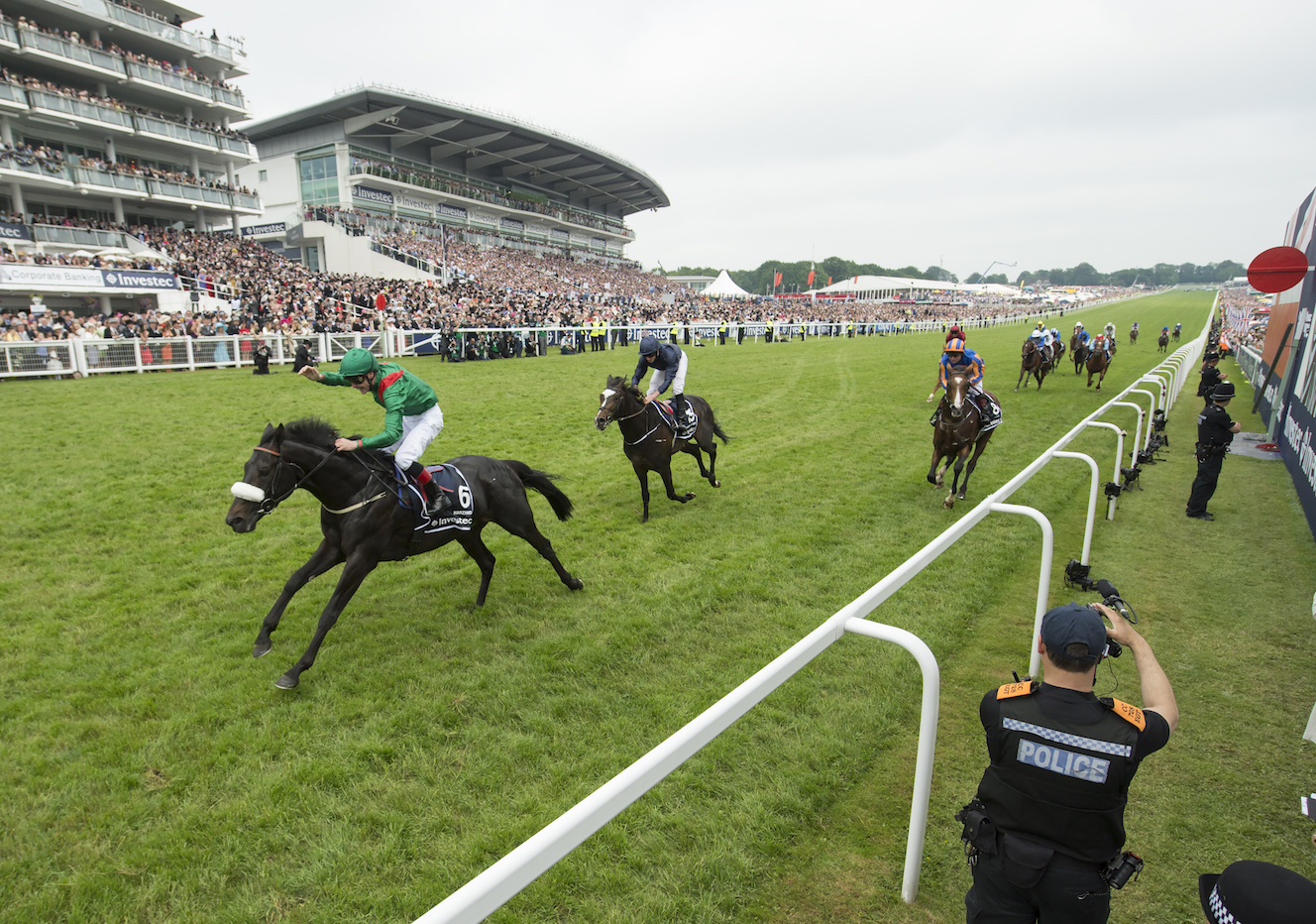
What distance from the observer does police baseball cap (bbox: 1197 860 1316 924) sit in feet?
4.52

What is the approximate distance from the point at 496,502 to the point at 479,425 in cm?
684

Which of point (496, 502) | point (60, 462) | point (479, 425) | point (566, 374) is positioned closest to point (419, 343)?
point (566, 374)

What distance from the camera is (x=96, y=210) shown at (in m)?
32.5

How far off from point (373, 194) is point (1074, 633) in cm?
5586

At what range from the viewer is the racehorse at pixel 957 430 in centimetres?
773

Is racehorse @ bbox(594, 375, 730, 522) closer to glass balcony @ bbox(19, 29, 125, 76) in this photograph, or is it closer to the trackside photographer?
the trackside photographer

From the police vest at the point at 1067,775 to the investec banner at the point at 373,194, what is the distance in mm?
55099

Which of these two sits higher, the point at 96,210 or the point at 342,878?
the point at 96,210

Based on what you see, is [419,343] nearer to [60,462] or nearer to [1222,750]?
[60,462]

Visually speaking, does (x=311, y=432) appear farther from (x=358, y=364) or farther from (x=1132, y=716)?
(x=1132, y=716)

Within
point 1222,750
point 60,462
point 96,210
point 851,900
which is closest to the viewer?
point 851,900

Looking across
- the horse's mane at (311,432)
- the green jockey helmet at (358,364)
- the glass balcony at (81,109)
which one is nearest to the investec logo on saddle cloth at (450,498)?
the horse's mane at (311,432)

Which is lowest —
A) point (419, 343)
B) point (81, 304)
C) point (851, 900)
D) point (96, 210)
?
point (851, 900)

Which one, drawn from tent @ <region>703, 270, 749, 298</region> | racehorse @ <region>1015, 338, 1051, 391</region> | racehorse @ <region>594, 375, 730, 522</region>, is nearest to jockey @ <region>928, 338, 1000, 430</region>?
racehorse @ <region>594, 375, 730, 522</region>
